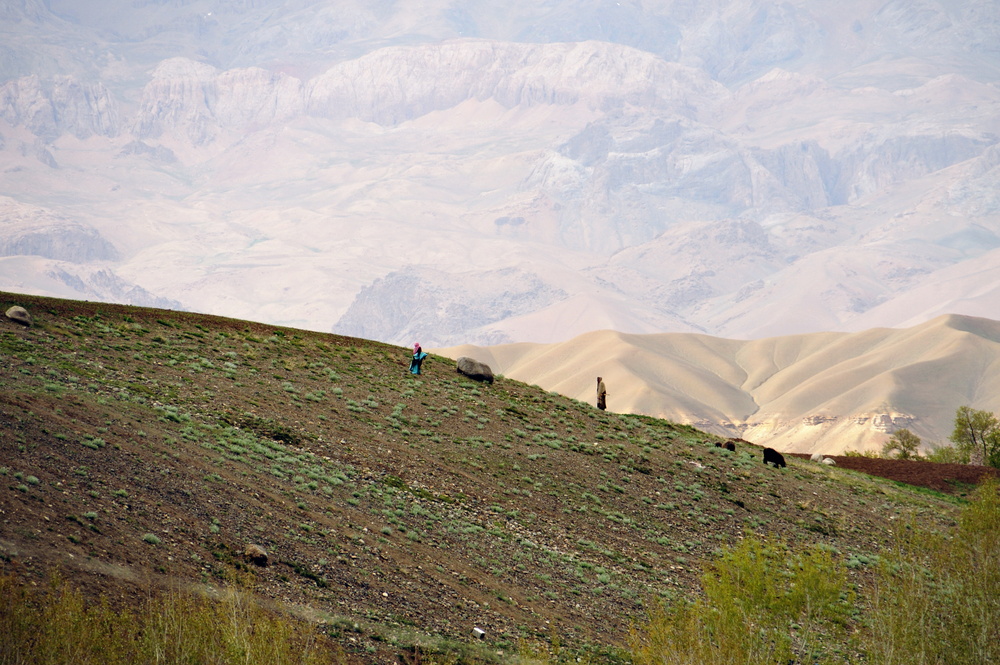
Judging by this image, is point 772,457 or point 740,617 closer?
point 740,617

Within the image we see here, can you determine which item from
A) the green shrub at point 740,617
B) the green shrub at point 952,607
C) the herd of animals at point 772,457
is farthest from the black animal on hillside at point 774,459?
the green shrub at point 740,617

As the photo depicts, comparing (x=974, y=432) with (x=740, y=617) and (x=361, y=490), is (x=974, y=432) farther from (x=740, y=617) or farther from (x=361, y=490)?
(x=740, y=617)

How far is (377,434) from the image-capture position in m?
33.0

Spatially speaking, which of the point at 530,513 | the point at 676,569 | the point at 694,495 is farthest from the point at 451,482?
the point at 694,495

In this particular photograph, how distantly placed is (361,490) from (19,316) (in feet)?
51.6

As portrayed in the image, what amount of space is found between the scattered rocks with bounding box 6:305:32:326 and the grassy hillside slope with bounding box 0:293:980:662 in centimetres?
45

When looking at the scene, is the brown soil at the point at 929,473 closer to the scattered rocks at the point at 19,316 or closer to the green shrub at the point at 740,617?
the green shrub at the point at 740,617

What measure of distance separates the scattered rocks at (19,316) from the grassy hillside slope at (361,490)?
1.48ft

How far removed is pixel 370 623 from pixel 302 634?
2.91 metres

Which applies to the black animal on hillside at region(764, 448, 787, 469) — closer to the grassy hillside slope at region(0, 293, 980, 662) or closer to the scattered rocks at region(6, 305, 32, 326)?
the grassy hillside slope at region(0, 293, 980, 662)

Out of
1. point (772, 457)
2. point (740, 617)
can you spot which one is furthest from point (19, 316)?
point (772, 457)

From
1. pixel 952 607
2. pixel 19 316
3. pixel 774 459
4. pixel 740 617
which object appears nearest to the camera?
pixel 740 617

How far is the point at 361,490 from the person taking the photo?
27.3m

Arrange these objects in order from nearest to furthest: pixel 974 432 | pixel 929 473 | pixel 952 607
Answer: pixel 952 607, pixel 929 473, pixel 974 432
